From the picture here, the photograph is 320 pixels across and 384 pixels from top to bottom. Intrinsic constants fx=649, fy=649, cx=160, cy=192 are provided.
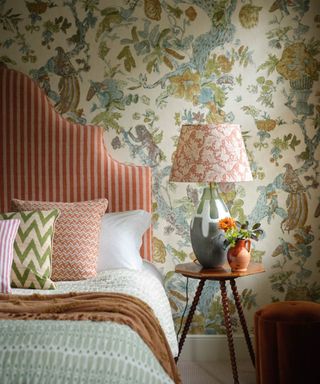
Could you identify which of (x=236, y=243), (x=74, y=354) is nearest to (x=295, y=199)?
(x=236, y=243)

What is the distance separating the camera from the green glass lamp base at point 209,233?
3.33 meters

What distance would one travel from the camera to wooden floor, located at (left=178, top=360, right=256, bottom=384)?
3449 mm

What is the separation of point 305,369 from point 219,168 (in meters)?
1.05

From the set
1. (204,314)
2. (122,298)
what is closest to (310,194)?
(204,314)

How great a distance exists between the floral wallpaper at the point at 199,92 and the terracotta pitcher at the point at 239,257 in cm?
47

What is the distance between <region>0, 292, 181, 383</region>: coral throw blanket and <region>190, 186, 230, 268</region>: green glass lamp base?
32.6 inches

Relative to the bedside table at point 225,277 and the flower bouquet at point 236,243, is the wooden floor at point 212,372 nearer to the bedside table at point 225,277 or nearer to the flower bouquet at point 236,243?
the bedside table at point 225,277

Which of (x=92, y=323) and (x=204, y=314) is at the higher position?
(x=92, y=323)

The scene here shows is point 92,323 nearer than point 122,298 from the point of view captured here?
Yes

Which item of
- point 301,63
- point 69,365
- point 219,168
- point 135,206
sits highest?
point 301,63

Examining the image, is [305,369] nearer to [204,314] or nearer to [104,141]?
[204,314]

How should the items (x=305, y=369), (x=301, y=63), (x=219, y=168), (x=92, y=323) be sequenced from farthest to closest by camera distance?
(x=301, y=63) → (x=219, y=168) → (x=305, y=369) → (x=92, y=323)

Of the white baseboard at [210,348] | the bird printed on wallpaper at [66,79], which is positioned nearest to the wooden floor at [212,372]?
the white baseboard at [210,348]

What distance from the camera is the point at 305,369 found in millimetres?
2885
